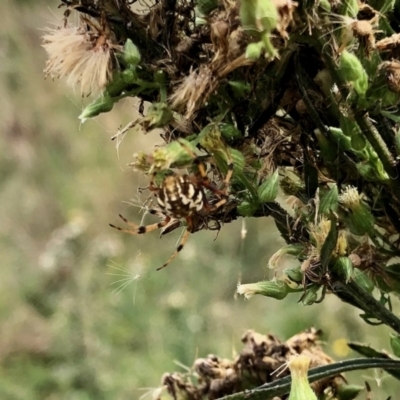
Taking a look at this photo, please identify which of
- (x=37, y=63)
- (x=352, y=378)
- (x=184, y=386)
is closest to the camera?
(x=184, y=386)

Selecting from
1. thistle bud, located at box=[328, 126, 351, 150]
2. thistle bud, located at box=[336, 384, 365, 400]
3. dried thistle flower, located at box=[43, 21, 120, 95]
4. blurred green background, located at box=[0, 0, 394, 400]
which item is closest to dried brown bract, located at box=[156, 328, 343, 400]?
thistle bud, located at box=[336, 384, 365, 400]

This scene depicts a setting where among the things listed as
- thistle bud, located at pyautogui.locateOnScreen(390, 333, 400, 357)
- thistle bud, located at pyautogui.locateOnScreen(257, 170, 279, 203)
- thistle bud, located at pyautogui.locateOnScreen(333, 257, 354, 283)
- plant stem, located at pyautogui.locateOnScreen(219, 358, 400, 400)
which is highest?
thistle bud, located at pyautogui.locateOnScreen(257, 170, 279, 203)

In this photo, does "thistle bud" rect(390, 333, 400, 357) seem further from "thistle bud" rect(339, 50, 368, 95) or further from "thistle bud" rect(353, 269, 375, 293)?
"thistle bud" rect(339, 50, 368, 95)

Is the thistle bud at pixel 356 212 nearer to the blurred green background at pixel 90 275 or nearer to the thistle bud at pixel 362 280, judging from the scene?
→ the thistle bud at pixel 362 280

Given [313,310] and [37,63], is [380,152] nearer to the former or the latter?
[313,310]

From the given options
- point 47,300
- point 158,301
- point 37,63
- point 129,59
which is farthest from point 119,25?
point 37,63
